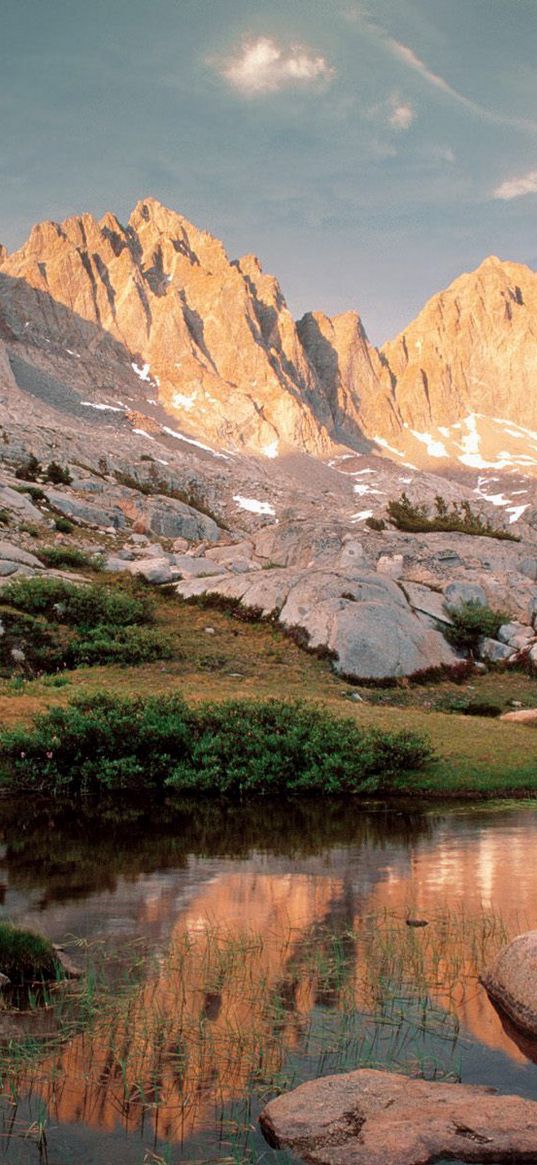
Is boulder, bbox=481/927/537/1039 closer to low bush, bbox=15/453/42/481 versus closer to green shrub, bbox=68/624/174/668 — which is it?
green shrub, bbox=68/624/174/668

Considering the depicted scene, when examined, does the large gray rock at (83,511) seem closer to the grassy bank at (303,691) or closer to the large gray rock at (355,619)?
the grassy bank at (303,691)

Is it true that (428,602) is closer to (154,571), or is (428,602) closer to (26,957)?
(154,571)

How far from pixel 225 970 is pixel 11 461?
7477 centimetres

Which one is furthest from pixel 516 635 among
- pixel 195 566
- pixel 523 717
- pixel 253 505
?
pixel 253 505

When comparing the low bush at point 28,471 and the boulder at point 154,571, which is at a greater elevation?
the low bush at point 28,471

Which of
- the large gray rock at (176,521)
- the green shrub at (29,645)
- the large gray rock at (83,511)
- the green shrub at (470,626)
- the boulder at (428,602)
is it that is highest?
the large gray rock at (176,521)

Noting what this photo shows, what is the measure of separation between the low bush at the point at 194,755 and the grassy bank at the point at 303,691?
4.53 feet

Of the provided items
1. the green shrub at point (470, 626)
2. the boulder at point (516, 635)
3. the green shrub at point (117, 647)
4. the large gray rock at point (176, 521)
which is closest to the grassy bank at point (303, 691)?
the green shrub at point (117, 647)

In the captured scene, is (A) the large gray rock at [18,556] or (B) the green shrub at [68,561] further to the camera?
(B) the green shrub at [68,561]

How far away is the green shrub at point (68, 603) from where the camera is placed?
33062mm

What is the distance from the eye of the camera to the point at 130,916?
38.5 ft

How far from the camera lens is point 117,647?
3106 centimetres

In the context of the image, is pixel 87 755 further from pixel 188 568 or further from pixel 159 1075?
pixel 188 568

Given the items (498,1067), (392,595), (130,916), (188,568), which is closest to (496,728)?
(392,595)
